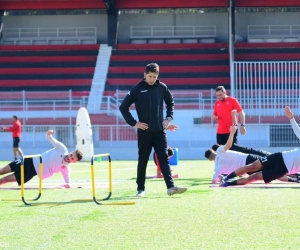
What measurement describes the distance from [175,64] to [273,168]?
2625 centimetres

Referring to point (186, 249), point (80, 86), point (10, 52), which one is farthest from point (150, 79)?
point (10, 52)

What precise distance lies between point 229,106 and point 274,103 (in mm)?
15927

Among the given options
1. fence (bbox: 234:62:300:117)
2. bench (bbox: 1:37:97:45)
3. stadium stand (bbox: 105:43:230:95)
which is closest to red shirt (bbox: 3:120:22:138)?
stadium stand (bbox: 105:43:230:95)

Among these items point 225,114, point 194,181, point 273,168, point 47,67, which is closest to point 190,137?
point 47,67

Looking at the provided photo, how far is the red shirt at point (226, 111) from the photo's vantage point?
52.2 feet

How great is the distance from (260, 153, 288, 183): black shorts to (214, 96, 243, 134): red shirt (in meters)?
4.21

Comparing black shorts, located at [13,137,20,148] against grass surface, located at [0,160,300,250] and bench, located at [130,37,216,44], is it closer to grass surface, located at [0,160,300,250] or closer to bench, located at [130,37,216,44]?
bench, located at [130,37,216,44]

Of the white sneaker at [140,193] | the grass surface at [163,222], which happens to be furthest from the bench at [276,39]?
the white sneaker at [140,193]

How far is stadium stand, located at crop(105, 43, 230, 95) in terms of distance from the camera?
119 ft

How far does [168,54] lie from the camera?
1516 inches

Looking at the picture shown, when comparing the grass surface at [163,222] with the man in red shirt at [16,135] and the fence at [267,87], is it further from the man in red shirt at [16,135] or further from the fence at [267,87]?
the fence at [267,87]

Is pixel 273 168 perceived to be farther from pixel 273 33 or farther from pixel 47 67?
pixel 273 33

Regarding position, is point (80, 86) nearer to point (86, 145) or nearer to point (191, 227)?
point (86, 145)

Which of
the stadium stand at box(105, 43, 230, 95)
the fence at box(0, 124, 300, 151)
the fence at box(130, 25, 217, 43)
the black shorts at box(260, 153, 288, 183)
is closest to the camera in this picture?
the black shorts at box(260, 153, 288, 183)
